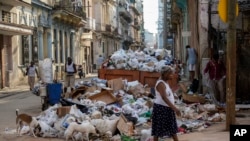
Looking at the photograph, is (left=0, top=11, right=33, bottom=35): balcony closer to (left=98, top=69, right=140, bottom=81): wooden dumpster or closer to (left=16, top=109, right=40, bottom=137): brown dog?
(left=98, top=69, right=140, bottom=81): wooden dumpster

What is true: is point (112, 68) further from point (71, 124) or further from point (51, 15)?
point (51, 15)

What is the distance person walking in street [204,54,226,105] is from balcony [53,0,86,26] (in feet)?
77.1

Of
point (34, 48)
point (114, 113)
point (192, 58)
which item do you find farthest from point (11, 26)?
point (114, 113)

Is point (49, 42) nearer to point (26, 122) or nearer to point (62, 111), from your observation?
point (62, 111)

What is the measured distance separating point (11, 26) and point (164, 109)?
1710cm

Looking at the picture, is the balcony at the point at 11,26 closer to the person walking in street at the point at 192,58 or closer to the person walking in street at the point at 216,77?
the person walking in street at the point at 192,58

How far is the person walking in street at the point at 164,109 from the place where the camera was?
783 cm

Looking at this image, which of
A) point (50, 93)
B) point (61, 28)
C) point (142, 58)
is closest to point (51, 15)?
point (61, 28)

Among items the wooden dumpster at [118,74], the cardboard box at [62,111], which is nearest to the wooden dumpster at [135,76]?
the wooden dumpster at [118,74]

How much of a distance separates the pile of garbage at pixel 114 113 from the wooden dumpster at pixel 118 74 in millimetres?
1027

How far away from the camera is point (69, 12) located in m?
39.0

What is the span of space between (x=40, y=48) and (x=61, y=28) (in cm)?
679

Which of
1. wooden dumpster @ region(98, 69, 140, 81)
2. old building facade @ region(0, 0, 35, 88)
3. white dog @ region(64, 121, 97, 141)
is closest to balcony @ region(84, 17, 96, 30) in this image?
old building facade @ region(0, 0, 35, 88)

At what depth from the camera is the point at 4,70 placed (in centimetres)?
2620
